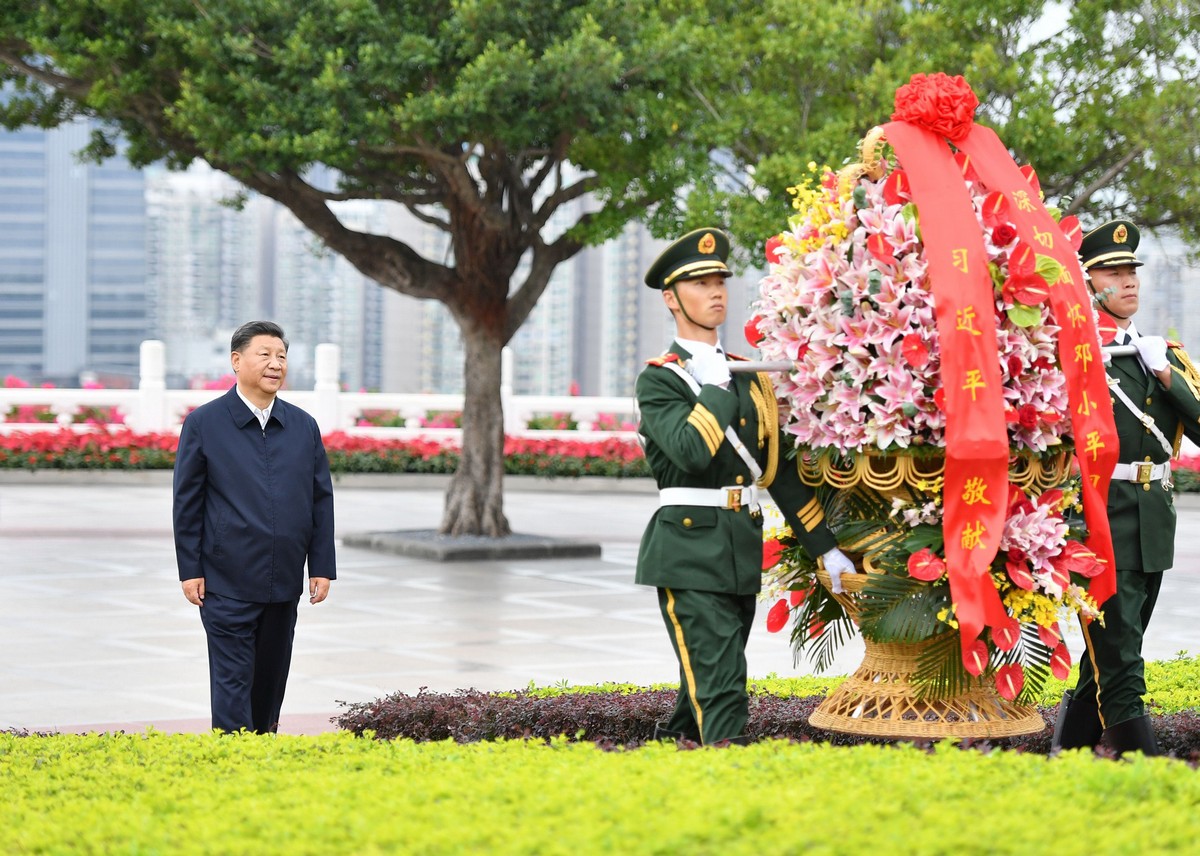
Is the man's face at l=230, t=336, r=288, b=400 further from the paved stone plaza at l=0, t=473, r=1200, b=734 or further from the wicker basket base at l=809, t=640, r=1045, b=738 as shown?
the wicker basket base at l=809, t=640, r=1045, b=738

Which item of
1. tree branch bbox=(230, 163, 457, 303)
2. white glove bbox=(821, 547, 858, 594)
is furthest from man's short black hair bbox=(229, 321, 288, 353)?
tree branch bbox=(230, 163, 457, 303)

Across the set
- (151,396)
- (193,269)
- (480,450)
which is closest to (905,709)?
(480,450)

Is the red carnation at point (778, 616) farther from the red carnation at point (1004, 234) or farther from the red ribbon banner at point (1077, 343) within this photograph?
the red carnation at point (1004, 234)

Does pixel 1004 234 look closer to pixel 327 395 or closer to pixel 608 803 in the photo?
pixel 608 803

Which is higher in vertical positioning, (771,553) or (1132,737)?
(771,553)

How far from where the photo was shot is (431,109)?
34.5ft

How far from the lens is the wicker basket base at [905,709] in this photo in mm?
4547

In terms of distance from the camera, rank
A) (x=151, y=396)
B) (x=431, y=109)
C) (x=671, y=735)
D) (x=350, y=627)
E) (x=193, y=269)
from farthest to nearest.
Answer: (x=193, y=269) < (x=151, y=396) < (x=431, y=109) < (x=350, y=627) < (x=671, y=735)

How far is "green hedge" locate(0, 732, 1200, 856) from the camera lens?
9.87 feet

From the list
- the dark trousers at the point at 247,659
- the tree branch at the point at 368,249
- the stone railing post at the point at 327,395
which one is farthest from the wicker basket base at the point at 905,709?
the stone railing post at the point at 327,395

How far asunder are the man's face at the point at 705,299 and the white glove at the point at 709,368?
105 millimetres

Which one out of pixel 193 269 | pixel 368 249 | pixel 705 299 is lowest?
pixel 705 299

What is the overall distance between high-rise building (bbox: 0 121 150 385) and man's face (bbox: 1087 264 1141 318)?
111 meters

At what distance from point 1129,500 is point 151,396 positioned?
17318 millimetres
